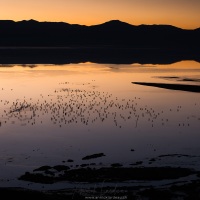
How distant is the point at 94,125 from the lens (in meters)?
28.6

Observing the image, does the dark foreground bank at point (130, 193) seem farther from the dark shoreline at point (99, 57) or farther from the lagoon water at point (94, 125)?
the dark shoreline at point (99, 57)

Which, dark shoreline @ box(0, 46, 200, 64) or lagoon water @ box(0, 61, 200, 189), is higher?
dark shoreline @ box(0, 46, 200, 64)

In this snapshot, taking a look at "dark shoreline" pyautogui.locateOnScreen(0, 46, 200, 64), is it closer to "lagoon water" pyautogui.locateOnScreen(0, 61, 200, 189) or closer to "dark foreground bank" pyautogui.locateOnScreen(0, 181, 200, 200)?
"lagoon water" pyautogui.locateOnScreen(0, 61, 200, 189)

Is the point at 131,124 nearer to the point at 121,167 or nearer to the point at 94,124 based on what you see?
the point at 94,124

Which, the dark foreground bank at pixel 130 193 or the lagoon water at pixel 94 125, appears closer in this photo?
the dark foreground bank at pixel 130 193

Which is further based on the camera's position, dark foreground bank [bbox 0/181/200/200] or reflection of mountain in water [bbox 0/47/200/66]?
reflection of mountain in water [bbox 0/47/200/66]

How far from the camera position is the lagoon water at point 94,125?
825 inches

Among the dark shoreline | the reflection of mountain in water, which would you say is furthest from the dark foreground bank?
the dark shoreline

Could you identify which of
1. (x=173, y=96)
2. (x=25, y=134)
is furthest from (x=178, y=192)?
(x=173, y=96)

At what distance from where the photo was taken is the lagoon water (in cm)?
2095

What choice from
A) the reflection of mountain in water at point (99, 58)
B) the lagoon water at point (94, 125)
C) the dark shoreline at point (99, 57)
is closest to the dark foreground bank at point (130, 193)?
the lagoon water at point (94, 125)

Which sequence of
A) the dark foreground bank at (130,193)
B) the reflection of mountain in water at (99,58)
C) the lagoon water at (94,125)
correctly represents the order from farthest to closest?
the reflection of mountain in water at (99,58) < the lagoon water at (94,125) < the dark foreground bank at (130,193)

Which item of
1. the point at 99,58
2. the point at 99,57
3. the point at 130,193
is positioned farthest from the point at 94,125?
the point at 99,57

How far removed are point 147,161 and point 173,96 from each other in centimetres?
2314
